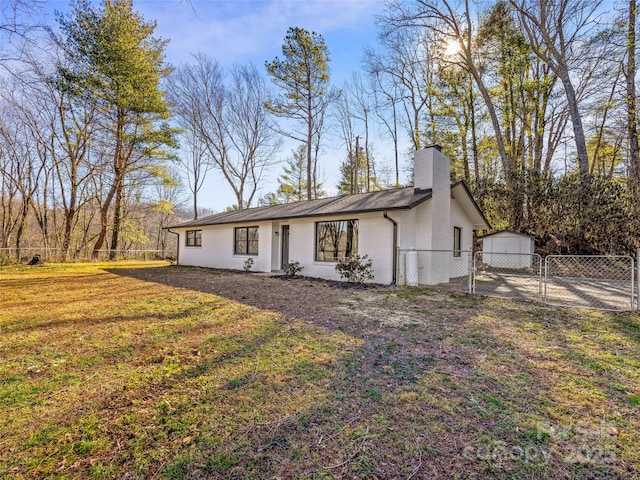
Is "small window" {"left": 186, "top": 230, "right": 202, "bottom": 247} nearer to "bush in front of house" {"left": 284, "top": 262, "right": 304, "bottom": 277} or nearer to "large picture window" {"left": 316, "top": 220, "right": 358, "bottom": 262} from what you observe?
"bush in front of house" {"left": 284, "top": 262, "right": 304, "bottom": 277}

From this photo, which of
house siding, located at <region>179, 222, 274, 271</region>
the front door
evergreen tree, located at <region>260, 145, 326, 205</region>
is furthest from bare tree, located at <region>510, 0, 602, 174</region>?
evergreen tree, located at <region>260, 145, 326, 205</region>

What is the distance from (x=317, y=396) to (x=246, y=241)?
11353mm

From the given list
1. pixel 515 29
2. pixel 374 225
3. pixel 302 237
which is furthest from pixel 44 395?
pixel 515 29

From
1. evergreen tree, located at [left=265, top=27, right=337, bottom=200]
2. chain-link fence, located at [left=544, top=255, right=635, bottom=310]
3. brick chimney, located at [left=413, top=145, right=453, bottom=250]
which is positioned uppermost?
evergreen tree, located at [left=265, top=27, right=337, bottom=200]

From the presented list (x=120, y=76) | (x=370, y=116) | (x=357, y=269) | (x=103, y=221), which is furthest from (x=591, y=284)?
(x=103, y=221)

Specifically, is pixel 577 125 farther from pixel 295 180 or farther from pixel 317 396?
pixel 295 180

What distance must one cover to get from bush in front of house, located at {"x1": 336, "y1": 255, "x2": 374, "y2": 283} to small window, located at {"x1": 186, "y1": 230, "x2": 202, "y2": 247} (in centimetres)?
953

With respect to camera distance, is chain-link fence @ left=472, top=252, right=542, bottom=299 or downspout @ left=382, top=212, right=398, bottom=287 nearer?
chain-link fence @ left=472, top=252, right=542, bottom=299

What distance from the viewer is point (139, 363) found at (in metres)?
3.34

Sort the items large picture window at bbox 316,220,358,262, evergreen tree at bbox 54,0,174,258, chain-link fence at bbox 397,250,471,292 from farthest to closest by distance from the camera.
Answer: evergreen tree at bbox 54,0,174,258
large picture window at bbox 316,220,358,262
chain-link fence at bbox 397,250,471,292

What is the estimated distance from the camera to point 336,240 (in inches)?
406

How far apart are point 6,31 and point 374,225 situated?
8126mm

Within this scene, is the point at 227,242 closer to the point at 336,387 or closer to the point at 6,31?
the point at 6,31

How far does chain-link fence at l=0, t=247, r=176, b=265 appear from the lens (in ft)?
50.7
